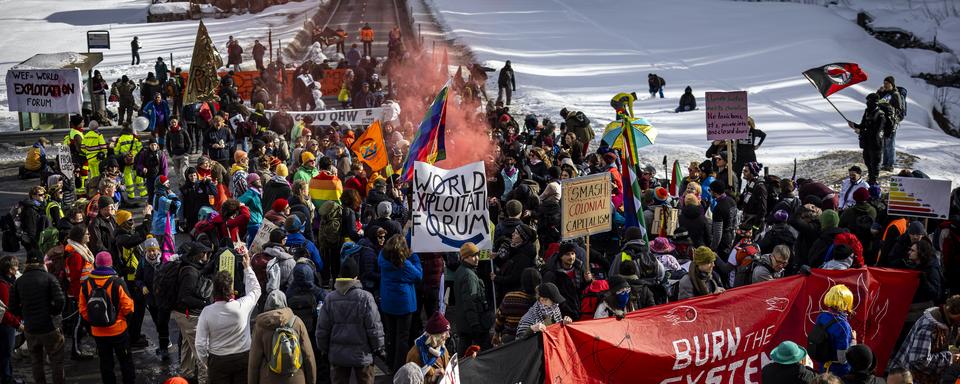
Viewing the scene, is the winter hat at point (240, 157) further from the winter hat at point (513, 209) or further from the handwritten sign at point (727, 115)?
the handwritten sign at point (727, 115)

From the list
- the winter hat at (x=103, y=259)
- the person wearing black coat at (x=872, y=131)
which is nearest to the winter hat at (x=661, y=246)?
the winter hat at (x=103, y=259)

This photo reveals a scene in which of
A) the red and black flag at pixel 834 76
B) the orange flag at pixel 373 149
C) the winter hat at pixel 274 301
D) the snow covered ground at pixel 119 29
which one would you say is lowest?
the winter hat at pixel 274 301

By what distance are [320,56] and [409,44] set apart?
5589 mm

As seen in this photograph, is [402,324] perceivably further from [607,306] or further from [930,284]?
[930,284]

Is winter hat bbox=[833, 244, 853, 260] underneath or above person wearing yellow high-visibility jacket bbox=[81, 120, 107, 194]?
underneath

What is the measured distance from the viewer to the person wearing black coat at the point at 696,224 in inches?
468

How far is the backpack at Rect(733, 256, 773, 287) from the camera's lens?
1004cm

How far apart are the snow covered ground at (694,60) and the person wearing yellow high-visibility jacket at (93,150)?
11.2 meters

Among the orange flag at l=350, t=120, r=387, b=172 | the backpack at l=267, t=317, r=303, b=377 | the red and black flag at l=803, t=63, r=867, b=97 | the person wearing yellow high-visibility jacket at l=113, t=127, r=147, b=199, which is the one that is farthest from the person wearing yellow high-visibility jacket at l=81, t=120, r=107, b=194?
the red and black flag at l=803, t=63, r=867, b=97

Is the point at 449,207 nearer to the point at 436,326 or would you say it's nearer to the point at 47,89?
the point at 436,326

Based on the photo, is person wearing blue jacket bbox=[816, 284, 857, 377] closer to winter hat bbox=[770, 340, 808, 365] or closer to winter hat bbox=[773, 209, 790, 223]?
winter hat bbox=[770, 340, 808, 365]

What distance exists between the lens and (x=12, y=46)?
4538 cm

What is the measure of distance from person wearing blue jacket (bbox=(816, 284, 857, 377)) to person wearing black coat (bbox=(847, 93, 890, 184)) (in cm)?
918

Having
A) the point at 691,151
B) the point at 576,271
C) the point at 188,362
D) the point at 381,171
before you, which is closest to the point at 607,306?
the point at 576,271
